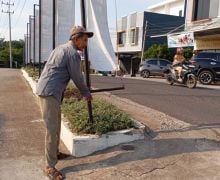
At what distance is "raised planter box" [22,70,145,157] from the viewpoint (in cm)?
551

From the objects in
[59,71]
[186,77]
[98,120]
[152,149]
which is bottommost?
[152,149]

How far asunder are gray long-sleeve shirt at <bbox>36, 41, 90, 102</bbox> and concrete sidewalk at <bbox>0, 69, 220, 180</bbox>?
1094mm

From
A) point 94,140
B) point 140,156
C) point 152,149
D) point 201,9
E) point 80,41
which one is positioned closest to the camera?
point 80,41

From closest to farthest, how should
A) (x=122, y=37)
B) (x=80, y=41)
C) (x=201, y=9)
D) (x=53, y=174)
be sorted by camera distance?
(x=53, y=174) → (x=80, y=41) → (x=201, y=9) → (x=122, y=37)

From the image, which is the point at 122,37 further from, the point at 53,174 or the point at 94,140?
the point at 53,174

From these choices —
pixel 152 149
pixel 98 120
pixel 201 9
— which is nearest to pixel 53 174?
pixel 98 120

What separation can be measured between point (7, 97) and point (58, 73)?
7270 millimetres

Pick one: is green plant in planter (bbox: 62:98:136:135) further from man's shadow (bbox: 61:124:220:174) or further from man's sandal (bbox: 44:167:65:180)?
man's sandal (bbox: 44:167:65:180)

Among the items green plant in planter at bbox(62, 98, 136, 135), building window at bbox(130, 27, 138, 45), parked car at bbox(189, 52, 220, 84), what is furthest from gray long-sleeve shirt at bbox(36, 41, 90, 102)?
building window at bbox(130, 27, 138, 45)

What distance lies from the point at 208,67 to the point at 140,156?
14.7 metres

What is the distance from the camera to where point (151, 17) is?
43469 mm

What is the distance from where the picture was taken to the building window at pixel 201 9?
96.1ft

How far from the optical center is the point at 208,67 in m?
19.2

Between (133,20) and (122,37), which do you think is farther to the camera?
(122,37)
